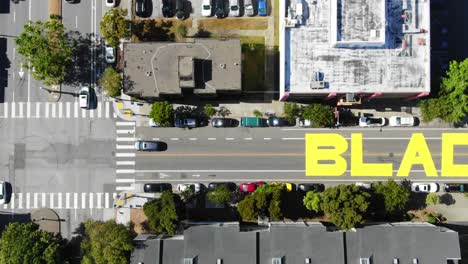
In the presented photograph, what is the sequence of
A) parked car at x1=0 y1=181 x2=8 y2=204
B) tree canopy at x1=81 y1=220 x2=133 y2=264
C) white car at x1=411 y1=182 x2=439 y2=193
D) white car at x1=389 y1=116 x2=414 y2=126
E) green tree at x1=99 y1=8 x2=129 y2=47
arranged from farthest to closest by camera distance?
white car at x1=389 y1=116 x2=414 y2=126, parked car at x1=0 y1=181 x2=8 y2=204, white car at x1=411 y1=182 x2=439 y2=193, green tree at x1=99 y1=8 x2=129 y2=47, tree canopy at x1=81 y1=220 x2=133 y2=264

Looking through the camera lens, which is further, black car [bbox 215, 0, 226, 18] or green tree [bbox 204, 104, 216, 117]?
black car [bbox 215, 0, 226, 18]

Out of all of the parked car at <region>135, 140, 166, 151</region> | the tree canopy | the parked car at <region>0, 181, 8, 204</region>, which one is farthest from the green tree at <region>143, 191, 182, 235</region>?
the parked car at <region>0, 181, 8, 204</region>

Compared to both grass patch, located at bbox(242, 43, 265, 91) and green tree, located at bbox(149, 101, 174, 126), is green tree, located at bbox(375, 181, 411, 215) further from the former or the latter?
green tree, located at bbox(149, 101, 174, 126)

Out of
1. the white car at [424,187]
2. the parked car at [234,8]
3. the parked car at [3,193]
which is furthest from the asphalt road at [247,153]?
the parked car at [3,193]

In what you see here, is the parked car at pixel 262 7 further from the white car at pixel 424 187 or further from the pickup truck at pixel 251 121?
the white car at pixel 424 187

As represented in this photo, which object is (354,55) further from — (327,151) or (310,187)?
(310,187)

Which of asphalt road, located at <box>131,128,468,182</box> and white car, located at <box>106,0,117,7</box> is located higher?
white car, located at <box>106,0,117,7</box>

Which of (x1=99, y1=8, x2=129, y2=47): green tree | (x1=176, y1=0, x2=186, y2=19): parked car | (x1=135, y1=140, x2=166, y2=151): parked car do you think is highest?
(x1=176, y1=0, x2=186, y2=19): parked car
